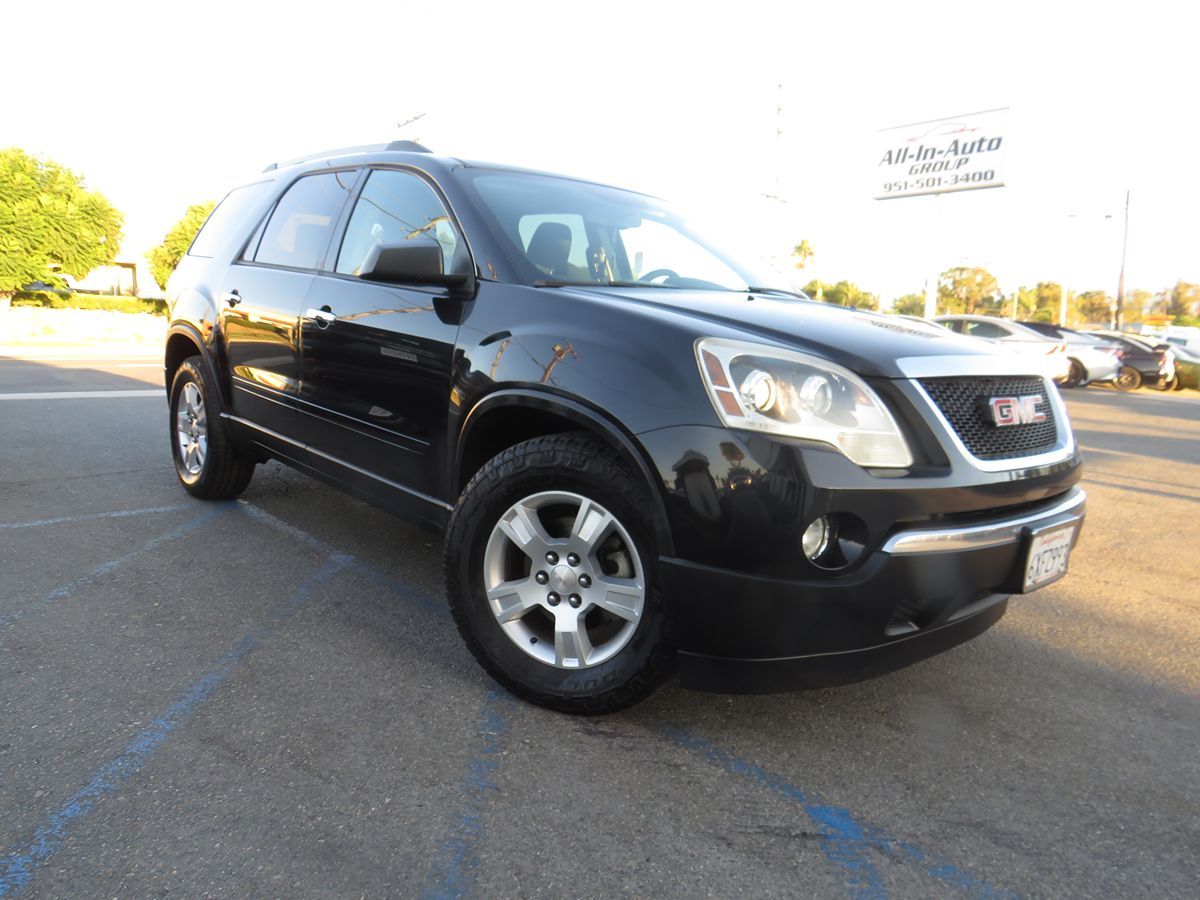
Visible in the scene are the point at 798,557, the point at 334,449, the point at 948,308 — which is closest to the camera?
the point at 798,557

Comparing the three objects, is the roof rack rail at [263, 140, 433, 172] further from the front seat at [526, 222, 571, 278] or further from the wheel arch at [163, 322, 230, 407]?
the wheel arch at [163, 322, 230, 407]

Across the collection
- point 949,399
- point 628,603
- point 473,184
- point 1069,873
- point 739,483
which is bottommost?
point 1069,873

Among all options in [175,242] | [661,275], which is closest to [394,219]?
→ [661,275]

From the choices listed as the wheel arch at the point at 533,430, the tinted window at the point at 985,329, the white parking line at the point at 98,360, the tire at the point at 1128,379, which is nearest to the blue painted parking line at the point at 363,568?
the wheel arch at the point at 533,430

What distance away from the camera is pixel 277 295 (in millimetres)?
3918

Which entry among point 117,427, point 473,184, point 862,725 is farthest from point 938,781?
point 117,427

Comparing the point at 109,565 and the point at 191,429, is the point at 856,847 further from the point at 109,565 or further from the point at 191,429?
the point at 191,429

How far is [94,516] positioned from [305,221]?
2.06 metres

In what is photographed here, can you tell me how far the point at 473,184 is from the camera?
323 centimetres

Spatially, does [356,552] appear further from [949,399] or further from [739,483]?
[949,399]

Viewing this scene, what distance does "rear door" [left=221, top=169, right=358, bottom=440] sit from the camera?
3.80m

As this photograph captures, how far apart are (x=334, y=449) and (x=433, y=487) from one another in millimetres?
737

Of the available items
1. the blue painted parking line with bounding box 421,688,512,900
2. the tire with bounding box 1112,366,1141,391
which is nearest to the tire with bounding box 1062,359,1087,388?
the tire with bounding box 1112,366,1141,391

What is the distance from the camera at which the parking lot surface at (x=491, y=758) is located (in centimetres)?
194
